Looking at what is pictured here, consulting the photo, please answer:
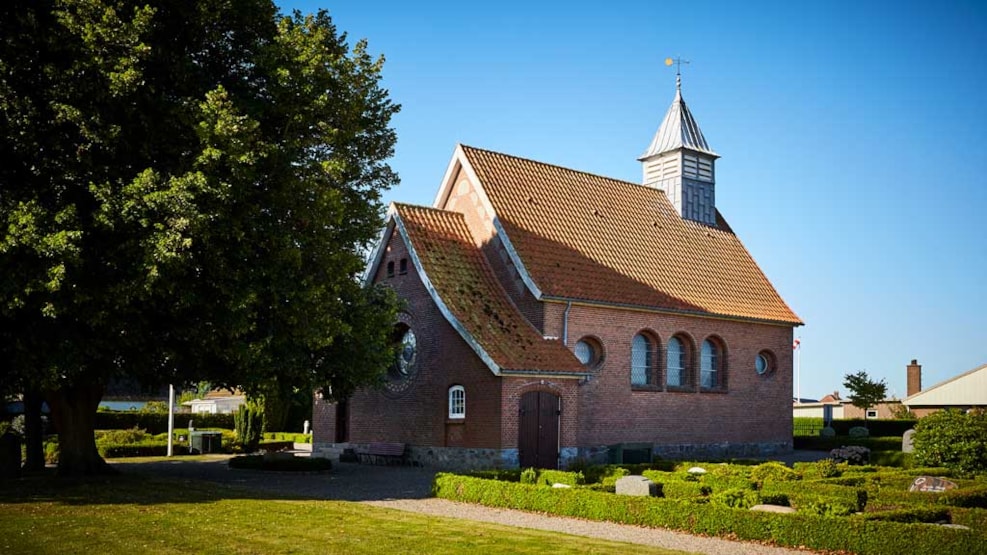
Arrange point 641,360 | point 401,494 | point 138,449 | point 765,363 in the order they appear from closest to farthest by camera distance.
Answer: point 401,494 < point 641,360 < point 138,449 < point 765,363

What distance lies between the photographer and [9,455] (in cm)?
2266

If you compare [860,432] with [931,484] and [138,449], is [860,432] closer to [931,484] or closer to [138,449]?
[931,484]

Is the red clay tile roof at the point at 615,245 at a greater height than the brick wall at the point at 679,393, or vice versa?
the red clay tile roof at the point at 615,245

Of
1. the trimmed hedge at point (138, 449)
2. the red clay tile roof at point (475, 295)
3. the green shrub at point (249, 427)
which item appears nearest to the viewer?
the red clay tile roof at point (475, 295)

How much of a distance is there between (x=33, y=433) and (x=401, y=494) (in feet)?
36.8

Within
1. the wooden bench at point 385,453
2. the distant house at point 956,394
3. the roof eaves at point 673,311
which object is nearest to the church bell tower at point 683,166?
the roof eaves at point 673,311

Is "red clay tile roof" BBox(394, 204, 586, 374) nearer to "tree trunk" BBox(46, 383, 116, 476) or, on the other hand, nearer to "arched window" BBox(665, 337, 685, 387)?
"arched window" BBox(665, 337, 685, 387)

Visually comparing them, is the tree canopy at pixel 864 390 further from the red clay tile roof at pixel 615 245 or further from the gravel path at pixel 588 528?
the gravel path at pixel 588 528

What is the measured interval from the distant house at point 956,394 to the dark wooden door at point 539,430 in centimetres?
4165

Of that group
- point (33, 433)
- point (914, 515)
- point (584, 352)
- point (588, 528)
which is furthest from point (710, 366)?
point (33, 433)

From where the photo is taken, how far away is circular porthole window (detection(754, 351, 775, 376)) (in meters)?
37.0

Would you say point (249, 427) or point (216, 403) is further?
point (216, 403)

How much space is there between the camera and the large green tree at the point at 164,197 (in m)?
18.1

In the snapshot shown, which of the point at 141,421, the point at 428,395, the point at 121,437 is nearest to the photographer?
the point at 428,395
